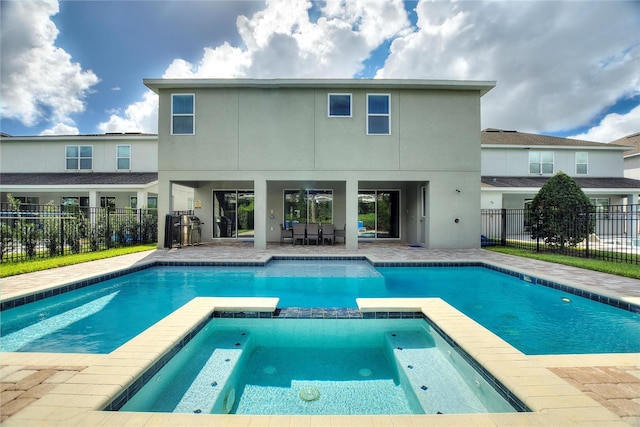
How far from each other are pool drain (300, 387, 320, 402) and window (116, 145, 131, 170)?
20.5 meters

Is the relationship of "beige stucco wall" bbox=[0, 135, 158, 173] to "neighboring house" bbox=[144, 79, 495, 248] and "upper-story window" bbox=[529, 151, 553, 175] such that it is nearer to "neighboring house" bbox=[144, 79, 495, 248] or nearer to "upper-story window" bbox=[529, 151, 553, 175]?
"neighboring house" bbox=[144, 79, 495, 248]

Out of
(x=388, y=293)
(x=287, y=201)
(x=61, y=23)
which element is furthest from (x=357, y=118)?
(x=61, y=23)

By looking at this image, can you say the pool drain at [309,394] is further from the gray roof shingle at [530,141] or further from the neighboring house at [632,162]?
the neighboring house at [632,162]

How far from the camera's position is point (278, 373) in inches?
141

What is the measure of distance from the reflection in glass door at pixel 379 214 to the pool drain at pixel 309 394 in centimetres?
1267

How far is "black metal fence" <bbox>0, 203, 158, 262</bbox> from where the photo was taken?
8578 mm

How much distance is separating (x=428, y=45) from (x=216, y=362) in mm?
13222

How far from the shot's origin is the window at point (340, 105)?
11898 millimetres

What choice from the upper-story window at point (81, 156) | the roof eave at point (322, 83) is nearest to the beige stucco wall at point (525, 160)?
the roof eave at point (322, 83)

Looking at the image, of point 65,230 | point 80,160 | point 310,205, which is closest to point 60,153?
point 80,160

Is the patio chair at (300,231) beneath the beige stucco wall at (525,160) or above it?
beneath

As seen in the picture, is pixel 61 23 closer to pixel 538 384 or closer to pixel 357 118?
pixel 357 118

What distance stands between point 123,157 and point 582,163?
98.0 ft

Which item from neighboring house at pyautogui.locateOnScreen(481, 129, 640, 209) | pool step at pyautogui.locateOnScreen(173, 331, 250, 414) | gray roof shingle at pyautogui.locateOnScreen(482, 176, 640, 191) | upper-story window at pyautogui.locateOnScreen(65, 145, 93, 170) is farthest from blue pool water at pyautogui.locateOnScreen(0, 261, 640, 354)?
upper-story window at pyautogui.locateOnScreen(65, 145, 93, 170)
